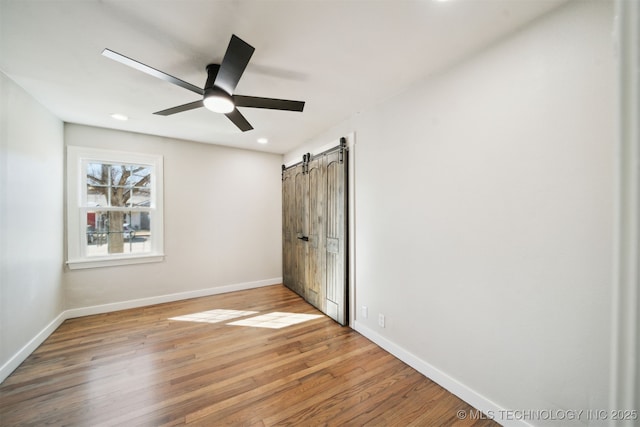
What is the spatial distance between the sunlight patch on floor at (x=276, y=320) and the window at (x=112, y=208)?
172 centimetres

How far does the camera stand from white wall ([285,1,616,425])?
133 cm

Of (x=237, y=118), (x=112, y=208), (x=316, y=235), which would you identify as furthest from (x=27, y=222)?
(x=316, y=235)

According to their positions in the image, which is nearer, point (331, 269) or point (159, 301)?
point (331, 269)

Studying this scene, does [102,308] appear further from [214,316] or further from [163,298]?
[214,316]

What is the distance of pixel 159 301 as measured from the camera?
3695 millimetres

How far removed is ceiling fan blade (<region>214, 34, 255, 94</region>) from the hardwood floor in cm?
226

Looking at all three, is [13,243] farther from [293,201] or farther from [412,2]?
[412,2]

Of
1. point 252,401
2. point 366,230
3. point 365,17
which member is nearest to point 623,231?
point 365,17

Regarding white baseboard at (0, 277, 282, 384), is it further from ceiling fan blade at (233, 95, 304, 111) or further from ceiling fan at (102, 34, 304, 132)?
ceiling fan blade at (233, 95, 304, 111)

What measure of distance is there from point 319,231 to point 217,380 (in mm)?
1966

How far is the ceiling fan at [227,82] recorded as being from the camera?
148cm

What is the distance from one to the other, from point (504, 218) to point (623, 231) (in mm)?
1528

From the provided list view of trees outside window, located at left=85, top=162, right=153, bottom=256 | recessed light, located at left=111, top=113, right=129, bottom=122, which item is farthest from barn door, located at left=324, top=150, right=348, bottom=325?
view of trees outside window, located at left=85, top=162, right=153, bottom=256

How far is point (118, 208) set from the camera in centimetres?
349
